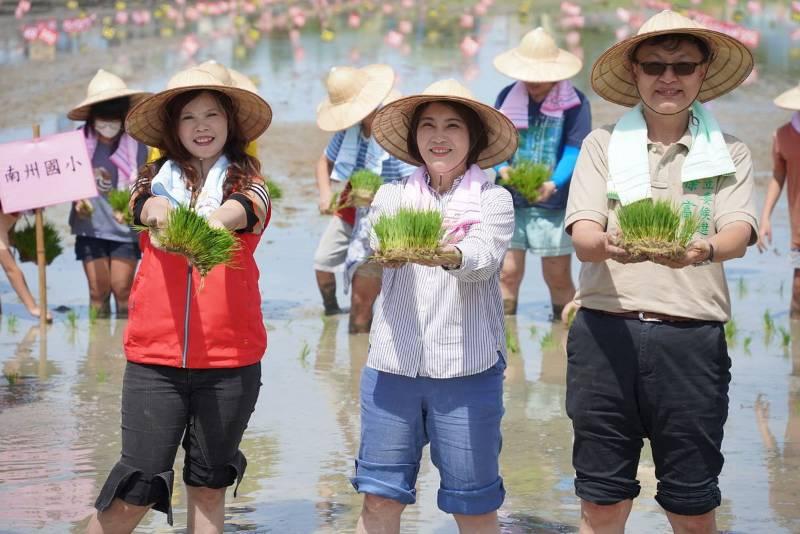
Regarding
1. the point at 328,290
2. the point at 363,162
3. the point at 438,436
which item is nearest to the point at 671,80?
the point at 438,436

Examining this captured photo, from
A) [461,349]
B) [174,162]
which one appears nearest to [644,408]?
[461,349]

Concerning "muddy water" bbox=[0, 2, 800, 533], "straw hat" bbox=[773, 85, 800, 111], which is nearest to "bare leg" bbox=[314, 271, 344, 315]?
"muddy water" bbox=[0, 2, 800, 533]

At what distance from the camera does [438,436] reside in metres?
4.93

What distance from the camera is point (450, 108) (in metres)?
5.08

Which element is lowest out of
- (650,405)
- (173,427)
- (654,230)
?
(173,427)

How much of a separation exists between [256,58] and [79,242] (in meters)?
15.7

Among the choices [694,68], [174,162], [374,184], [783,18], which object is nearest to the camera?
[694,68]

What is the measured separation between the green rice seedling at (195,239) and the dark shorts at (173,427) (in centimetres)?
44

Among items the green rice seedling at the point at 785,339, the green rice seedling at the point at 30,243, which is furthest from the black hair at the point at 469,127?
the green rice seedling at the point at 30,243

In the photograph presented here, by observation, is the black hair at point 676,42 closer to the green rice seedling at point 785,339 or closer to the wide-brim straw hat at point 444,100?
the wide-brim straw hat at point 444,100

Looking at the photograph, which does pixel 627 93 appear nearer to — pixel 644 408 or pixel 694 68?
pixel 694 68

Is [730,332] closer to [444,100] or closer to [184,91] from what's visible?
[444,100]

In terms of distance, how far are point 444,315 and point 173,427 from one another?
100 centimetres

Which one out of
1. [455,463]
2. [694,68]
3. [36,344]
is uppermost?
[694,68]
